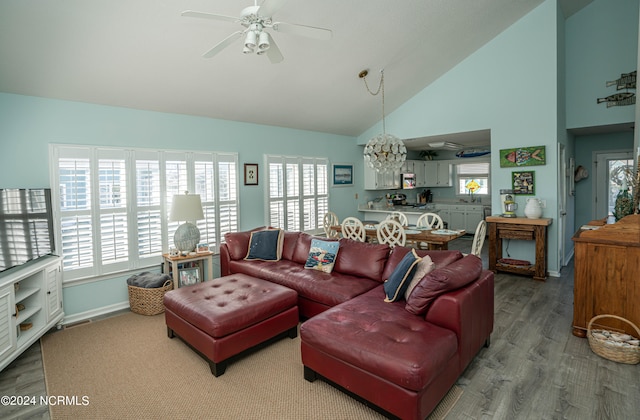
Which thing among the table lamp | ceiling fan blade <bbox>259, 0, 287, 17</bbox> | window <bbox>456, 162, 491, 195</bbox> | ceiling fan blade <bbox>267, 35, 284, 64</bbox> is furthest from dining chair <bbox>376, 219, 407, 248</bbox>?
window <bbox>456, 162, 491, 195</bbox>

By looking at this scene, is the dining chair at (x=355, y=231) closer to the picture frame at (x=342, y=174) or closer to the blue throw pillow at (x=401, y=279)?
the picture frame at (x=342, y=174)

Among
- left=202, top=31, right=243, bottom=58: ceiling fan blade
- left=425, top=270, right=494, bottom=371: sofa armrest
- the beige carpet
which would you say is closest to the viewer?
the beige carpet

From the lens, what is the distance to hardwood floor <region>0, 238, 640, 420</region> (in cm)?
212

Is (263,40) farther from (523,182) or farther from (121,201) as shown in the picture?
(523,182)

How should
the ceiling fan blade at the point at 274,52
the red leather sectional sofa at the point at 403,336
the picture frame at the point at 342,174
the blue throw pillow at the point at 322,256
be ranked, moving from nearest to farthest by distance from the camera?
1. the red leather sectional sofa at the point at 403,336
2. the ceiling fan blade at the point at 274,52
3. the blue throw pillow at the point at 322,256
4. the picture frame at the point at 342,174

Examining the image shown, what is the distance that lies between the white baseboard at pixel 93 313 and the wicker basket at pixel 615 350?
474cm

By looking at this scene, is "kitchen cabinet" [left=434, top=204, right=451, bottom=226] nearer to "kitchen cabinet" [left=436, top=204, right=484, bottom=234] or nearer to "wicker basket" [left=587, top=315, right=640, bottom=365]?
"kitchen cabinet" [left=436, top=204, right=484, bottom=234]

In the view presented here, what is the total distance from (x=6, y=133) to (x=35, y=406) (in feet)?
8.22

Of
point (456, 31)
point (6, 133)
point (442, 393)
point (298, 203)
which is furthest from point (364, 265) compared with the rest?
point (6, 133)

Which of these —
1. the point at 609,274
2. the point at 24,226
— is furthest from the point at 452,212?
the point at 24,226

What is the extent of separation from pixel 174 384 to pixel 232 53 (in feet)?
10.4

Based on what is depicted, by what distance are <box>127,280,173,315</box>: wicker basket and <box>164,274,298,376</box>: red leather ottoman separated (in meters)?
0.73

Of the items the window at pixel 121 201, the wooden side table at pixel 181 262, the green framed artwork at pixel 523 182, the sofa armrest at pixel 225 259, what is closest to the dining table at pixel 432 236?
the green framed artwork at pixel 523 182

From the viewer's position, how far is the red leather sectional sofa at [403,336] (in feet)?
6.34
